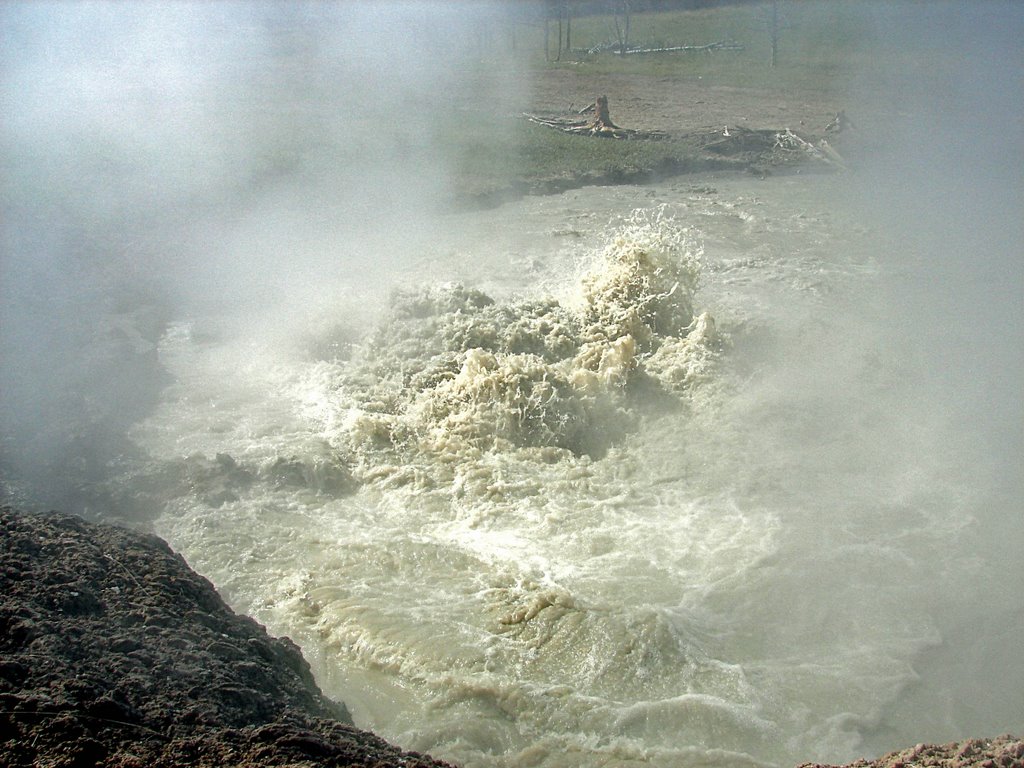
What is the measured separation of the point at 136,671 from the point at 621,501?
9.94 ft

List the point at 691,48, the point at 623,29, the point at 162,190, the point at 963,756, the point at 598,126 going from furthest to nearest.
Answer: the point at 623,29
the point at 691,48
the point at 598,126
the point at 162,190
the point at 963,756

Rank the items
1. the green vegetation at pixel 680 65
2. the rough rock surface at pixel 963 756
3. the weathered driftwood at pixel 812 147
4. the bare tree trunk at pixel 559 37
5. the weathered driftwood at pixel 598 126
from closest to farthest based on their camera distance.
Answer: the rough rock surface at pixel 963 756 < the green vegetation at pixel 680 65 < the weathered driftwood at pixel 812 147 < the weathered driftwood at pixel 598 126 < the bare tree trunk at pixel 559 37

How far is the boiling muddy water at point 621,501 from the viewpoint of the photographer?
12.6 feet

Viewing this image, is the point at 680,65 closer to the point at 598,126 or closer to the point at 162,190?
the point at 598,126

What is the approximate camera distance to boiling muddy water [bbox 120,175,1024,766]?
3836 millimetres

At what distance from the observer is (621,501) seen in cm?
532

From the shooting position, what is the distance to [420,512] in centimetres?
528

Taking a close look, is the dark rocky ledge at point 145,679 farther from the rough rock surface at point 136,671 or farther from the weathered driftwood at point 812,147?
the weathered driftwood at point 812,147

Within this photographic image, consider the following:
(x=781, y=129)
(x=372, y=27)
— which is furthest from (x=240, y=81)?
(x=781, y=129)

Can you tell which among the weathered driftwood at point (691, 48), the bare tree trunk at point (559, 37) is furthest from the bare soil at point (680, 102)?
the weathered driftwood at point (691, 48)

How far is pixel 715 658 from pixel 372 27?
14.8 m

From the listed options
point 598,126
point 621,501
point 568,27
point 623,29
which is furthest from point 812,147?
point 621,501

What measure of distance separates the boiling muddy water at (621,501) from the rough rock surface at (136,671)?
70cm

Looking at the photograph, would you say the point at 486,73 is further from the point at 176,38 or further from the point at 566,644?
the point at 566,644
